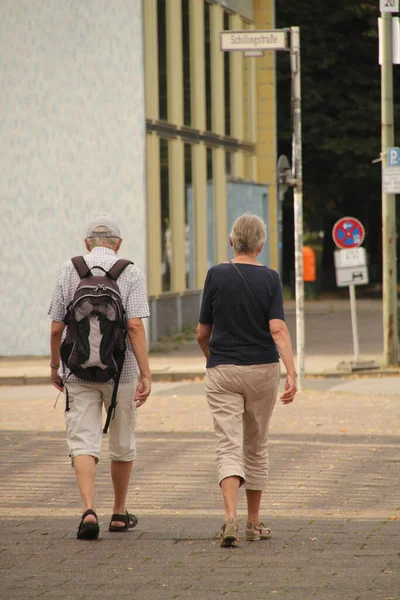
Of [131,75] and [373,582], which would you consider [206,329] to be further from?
[131,75]

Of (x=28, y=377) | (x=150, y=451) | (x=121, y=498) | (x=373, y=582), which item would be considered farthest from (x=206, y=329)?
(x=28, y=377)

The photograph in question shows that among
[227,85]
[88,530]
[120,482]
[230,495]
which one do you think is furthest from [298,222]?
[227,85]

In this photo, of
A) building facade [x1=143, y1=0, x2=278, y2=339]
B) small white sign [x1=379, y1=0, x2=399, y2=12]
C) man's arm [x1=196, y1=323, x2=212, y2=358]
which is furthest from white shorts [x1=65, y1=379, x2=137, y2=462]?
building facade [x1=143, y1=0, x2=278, y2=339]

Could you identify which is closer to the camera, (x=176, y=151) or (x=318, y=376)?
(x=318, y=376)

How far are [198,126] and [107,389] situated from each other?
63.6 ft

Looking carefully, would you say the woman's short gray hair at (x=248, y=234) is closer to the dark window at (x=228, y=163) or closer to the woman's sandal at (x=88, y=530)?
the woman's sandal at (x=88, y=530)

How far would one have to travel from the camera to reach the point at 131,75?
861 inches

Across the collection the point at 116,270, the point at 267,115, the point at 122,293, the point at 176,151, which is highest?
the point at 267,115

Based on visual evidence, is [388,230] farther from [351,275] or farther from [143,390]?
[143,390]

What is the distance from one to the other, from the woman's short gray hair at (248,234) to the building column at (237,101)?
21.6 m

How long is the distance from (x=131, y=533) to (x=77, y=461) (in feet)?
1.66

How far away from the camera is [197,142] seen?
1029 inches

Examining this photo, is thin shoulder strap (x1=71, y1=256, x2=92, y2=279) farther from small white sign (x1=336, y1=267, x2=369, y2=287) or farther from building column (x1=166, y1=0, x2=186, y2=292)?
building column (x1=166, y1=0, x2=186, y2=292)

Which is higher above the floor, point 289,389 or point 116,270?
point 116,270
